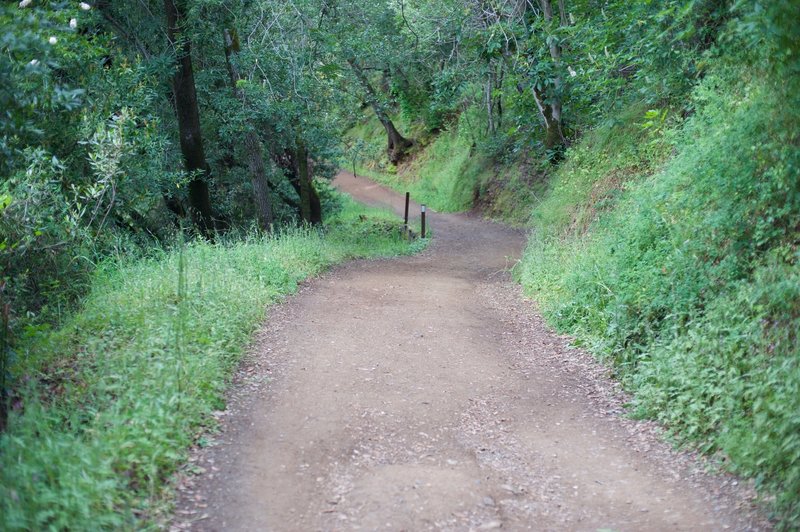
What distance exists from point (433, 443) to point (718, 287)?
3199 millimetres

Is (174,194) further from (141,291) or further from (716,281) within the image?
(716,281)

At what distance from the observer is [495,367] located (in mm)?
7945

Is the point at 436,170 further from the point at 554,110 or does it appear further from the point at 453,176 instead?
the point at 554,110

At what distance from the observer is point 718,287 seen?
6637mm

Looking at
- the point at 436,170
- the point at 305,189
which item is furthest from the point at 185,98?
the point at 436,170

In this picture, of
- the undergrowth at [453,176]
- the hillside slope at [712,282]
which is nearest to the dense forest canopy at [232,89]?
the hillside slope at [712,282]

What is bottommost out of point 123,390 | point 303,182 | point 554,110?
point 123,390

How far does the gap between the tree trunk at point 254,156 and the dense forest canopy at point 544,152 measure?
0.05 m

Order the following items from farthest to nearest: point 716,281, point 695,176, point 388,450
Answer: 1. point 695,176
2. point 716,281
3. point 388,450

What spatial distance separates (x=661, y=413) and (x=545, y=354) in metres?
2.47

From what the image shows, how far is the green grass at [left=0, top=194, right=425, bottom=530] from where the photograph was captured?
4.13 meters

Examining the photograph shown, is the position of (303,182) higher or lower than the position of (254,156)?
lower

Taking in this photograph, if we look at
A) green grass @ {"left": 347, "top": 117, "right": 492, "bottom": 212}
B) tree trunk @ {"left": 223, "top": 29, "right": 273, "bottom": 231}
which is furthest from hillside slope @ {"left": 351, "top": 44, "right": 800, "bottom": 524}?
green grass @ {"left": 347, "top": 117, "right": 492, "bottom": 212}

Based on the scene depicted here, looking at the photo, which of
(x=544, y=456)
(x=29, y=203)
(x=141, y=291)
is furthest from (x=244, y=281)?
(x=544, y=456)
